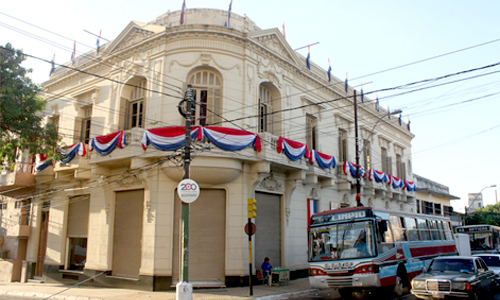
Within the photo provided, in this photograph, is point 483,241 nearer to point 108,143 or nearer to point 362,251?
point 362,251

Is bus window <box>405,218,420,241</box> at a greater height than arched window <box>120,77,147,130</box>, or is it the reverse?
arched window <box>120,77,147,130</box>

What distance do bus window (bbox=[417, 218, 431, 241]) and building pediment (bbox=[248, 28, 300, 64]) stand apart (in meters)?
11.0

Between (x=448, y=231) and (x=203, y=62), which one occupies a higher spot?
(x=203, y=62)

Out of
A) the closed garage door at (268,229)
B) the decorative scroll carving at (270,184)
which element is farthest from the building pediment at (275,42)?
the closed garage door at (268,229)

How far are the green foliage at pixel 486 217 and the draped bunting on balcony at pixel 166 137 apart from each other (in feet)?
172

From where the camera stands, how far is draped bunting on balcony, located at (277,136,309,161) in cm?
1922

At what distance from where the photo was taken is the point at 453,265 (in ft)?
44.9

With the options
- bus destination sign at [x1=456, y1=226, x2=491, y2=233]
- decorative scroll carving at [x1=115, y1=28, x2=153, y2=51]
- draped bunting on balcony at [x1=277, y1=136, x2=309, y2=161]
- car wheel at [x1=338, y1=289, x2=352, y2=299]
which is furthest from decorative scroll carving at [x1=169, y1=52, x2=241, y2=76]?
bus destination sign at [x1=456, y1=226, x2=491, y2=233]

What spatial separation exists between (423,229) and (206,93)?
460 inches

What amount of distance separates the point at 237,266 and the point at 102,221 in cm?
762

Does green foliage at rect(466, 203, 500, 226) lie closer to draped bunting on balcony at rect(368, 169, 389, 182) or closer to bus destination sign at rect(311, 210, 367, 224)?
draped bunting on balcony at rect(368, 169, 389, 182)

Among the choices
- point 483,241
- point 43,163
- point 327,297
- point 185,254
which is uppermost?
point 43,163

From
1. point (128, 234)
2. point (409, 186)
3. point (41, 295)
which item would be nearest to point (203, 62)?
point (128, 234)

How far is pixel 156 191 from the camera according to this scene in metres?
18.4
